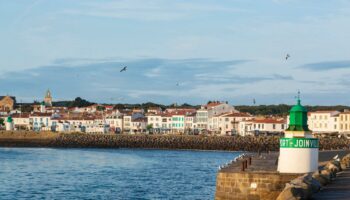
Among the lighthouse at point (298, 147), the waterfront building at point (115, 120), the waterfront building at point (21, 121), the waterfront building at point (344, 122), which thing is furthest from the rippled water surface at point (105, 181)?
the waterfront building at point (21, 121)

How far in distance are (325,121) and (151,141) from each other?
83.4ft

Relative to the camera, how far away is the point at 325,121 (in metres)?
109

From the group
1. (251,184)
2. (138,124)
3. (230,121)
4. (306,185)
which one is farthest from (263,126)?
(306,185)

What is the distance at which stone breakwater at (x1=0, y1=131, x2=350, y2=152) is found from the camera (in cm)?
8838

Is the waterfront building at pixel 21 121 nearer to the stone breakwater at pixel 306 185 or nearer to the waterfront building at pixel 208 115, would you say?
the waterfront building at pixel 208 115

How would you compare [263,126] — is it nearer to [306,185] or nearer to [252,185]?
[252,185]

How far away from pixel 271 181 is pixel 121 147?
77.5 m

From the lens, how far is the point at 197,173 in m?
46.7

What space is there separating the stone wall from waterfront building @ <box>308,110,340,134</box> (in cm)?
8456

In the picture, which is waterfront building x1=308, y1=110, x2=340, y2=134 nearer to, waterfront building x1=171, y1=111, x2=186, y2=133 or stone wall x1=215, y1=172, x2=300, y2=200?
waterfront building x1=171, y1=111, x2=186, y2=133

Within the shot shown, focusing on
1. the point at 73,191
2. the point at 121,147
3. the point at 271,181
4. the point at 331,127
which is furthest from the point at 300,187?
the point at 331,127

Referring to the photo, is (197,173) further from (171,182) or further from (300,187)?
(300,187)

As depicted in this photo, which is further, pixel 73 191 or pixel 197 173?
pixel 197 173

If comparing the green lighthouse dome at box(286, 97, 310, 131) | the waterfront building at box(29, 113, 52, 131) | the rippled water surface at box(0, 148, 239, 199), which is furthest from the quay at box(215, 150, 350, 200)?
the waterfront building at box(29, 113, 52, 131)
